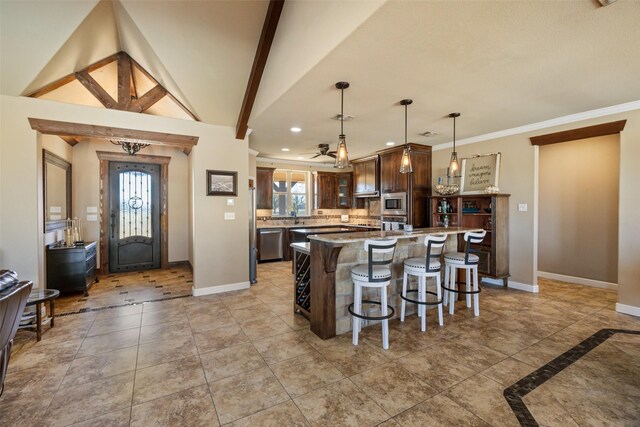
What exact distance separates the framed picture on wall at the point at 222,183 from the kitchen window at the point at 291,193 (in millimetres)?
2993

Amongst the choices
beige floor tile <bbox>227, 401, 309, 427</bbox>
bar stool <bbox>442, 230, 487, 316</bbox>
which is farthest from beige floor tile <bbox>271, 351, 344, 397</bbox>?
bar stool <bbox>442, 230, 487, 316</bbox>

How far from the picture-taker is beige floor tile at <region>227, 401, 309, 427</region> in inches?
69.1

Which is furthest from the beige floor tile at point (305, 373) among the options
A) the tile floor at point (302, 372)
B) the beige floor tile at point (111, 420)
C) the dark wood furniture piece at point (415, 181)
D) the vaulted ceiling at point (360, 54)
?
the dark wood furniture piece at point (415, 181)

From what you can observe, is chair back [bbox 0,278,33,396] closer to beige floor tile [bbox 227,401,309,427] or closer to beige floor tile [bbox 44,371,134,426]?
beige floor tile [bbox 44,371,134,426]

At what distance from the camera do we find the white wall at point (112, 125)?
3.30 meters

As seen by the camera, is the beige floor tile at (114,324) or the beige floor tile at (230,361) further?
the beige floor tile at (114,324)

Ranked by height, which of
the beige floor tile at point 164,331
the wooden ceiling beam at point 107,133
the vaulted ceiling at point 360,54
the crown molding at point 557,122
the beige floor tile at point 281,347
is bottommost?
the beige floor tile at point 281,347

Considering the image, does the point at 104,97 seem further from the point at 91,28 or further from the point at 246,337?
the point at 246,337

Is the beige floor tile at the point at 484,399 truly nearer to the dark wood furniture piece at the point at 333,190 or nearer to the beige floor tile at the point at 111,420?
the beige floor tile at the point at 111,420

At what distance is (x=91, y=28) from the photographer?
3211 millimetres

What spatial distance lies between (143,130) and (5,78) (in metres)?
1.36

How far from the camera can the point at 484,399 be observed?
198 centimetres

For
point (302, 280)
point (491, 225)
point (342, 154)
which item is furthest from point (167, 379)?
point (491, 225)

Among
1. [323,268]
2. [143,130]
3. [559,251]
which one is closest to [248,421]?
[323,268]
